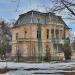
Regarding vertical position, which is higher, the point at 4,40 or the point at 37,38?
the point at 37,38

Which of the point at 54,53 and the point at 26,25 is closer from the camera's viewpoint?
the point at 54,53

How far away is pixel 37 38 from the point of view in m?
51.5

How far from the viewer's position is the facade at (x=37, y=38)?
44.5m

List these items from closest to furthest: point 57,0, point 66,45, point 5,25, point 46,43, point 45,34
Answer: point 57,0 < point 66,45 < point 46,43 < point 45,34 < point 5,25

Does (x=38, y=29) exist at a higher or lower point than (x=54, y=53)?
higher

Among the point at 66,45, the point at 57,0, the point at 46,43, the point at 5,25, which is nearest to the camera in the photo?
the point at 57,0

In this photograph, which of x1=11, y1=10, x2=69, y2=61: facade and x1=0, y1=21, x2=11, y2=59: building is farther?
x1=0, y1=21, x2=11, y2=59: building

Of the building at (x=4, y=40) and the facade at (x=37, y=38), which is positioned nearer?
the facade at (x=37, y=38)

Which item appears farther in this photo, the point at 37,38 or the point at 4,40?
the point at 4,40

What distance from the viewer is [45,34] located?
54.6 m

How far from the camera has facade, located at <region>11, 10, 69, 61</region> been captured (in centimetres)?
4453

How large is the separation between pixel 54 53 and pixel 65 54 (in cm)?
149

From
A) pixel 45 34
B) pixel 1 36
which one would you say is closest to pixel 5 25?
pixel 1 36

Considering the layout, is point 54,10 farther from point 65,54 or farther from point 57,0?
point 65,54
